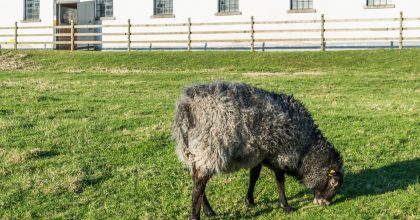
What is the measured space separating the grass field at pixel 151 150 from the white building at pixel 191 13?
7.69m

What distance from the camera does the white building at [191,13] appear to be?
25.0 meters

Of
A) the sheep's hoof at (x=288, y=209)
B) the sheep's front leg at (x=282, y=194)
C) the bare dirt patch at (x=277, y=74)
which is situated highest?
the bare dirt patch at (x=277, y=74)

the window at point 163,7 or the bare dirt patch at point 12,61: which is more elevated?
the window at point 163,7

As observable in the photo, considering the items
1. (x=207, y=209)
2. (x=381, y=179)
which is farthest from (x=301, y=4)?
(x=207, y=209)

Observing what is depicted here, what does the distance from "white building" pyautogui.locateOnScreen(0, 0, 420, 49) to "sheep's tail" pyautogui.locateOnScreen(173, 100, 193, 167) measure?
66.6 feet

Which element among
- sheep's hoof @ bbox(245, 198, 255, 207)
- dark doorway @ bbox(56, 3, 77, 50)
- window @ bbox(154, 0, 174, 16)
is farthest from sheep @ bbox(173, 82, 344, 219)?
dark doorway @ bbox(56, 3, 77, 50)

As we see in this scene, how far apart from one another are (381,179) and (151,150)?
3.49 metres

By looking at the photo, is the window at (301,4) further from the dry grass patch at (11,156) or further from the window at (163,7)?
the dry grass patch at (11,156)

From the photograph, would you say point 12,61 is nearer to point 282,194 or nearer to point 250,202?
point 250,202

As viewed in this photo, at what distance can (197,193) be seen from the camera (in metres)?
6.11

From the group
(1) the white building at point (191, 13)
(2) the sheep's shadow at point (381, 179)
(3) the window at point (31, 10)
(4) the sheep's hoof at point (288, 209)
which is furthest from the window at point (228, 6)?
(4) the sheep's hoof at point (288, 209)

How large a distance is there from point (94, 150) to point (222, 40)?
58.7 ft

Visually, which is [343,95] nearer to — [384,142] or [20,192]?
[384,142]

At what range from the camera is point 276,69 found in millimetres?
20797
